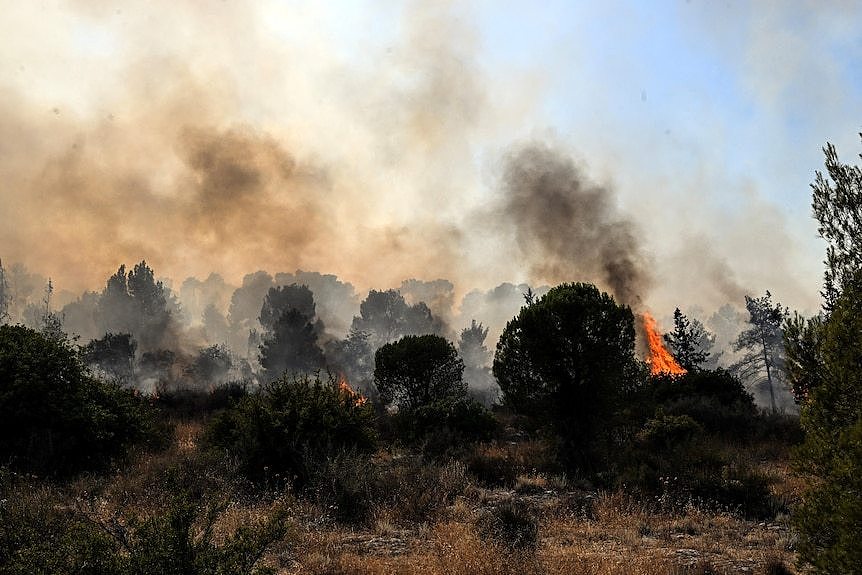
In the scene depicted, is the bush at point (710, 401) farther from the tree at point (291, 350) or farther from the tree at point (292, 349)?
the tree at point (291, 350)

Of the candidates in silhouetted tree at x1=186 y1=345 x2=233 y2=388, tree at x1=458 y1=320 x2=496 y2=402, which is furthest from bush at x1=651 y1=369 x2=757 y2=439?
tree at x1=458 y1=320 x2=496 y2=402

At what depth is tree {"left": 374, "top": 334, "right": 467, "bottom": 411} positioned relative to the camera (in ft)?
82.4

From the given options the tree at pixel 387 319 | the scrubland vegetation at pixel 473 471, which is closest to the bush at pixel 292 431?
the scrubland vegetation at pixel 473 471

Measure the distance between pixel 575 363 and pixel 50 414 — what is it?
46.9 feet

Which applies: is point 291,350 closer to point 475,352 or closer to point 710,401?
point 475,352

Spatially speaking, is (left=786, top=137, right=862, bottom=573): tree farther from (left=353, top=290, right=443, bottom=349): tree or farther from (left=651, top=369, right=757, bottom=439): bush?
(left=353, top=290, right=443, bottom=349): tree

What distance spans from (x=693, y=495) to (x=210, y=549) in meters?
11.0

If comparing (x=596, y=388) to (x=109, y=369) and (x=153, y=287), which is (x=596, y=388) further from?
(x=153, y=287)

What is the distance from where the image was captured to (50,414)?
13.6 metres

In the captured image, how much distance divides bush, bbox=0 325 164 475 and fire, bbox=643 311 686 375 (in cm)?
3445

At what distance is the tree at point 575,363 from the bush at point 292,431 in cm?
523

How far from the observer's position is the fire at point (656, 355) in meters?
39.8

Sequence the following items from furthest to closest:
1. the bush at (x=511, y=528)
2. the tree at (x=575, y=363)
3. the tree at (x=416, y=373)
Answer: the tree at (x=416, y=373) → the tree at (x=575, y=363) → the bush at (x=511, y=528)

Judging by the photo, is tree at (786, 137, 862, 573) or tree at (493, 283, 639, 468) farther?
tree at (493, 283, 639, 468)
